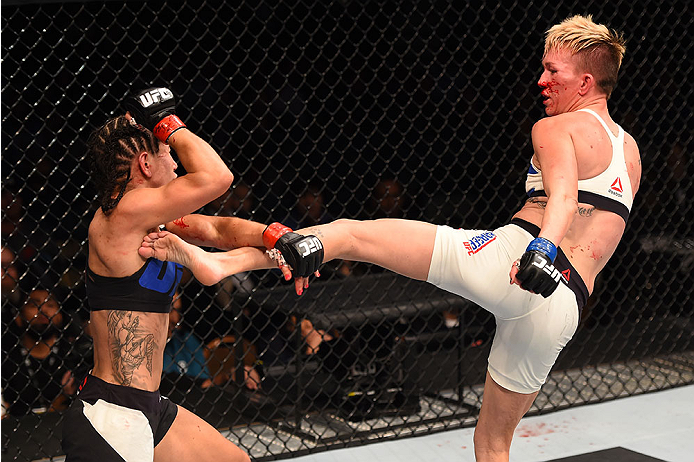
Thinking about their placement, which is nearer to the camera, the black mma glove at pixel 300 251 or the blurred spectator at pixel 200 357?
the black mma glove at pixel 300 251

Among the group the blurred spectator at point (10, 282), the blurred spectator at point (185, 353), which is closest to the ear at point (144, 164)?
the blurred spectator at point (10, 282)

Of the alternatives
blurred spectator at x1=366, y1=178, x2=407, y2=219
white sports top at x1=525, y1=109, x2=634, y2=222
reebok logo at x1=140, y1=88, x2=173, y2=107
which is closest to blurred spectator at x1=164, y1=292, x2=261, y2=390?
blurred spectator at x1=366, y1=178, x2=407, y2=219

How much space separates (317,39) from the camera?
4.20 m

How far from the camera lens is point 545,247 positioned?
1.77 metres

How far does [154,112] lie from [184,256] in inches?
14.2

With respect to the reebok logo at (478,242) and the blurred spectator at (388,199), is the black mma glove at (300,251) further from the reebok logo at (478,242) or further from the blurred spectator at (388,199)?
the blurred spectator at (388,199)

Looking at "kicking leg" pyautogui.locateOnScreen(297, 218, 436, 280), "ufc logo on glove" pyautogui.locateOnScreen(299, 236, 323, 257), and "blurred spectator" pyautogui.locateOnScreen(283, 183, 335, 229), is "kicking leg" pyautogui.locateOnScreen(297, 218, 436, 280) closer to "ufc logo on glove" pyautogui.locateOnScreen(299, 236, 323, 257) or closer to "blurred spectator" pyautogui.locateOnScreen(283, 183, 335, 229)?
"ufc logo on glove" pyautogui.locateOnScreen(299, 236, 323, 257)

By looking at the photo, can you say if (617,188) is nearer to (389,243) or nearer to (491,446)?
(389,243)

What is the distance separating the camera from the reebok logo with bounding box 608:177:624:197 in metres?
2.02

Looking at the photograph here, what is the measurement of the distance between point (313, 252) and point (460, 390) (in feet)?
6.27

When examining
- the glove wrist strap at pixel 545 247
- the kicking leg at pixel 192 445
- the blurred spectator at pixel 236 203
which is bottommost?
the kicking leg at pixel 192 445

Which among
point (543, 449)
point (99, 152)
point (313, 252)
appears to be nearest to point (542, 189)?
point (313, 252)

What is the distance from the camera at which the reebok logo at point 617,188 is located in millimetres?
2018

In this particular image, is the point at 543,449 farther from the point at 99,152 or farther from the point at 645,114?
the point at 645,114
